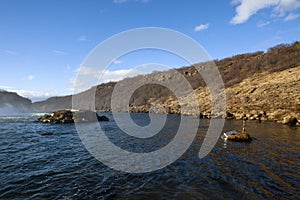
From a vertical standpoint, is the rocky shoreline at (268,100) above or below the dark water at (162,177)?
above

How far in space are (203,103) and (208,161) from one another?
55.2 meters

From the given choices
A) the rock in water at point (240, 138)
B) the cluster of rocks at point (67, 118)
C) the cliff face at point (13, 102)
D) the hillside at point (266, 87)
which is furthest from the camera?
the cliff face at point (13, 102)

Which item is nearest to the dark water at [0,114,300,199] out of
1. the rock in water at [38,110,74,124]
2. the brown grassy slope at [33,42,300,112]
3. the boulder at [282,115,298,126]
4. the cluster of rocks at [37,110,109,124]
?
the boulder at [282,115,298,126]

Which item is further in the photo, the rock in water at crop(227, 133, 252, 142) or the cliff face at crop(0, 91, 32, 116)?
the cliff face at crop(0, 91, 32, 116)

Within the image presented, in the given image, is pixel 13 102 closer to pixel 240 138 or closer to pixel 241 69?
pixel 241 69

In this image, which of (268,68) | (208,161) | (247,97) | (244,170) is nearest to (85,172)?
(208,161)

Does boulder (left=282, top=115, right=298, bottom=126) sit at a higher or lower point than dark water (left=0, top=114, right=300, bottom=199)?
higher

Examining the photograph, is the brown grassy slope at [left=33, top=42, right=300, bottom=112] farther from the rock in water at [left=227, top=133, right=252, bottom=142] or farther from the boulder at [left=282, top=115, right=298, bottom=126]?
the rock in water at [left=227, top=133, right=252, bottom=142]

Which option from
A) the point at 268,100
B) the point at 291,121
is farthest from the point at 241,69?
the point at 291,121

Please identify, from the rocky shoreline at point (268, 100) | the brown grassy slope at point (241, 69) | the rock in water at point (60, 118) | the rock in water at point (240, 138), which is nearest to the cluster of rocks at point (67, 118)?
the rock in water at point (60, 118)

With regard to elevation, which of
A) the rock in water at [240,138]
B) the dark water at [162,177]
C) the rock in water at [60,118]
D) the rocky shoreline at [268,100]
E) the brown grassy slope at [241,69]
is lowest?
the dark water at [162,177]

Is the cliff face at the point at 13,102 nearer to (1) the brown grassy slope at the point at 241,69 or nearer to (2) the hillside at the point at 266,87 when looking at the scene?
(1) the brown grassy slope at the point at 241,69

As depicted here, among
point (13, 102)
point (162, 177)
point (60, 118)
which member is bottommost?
point (162, 177)

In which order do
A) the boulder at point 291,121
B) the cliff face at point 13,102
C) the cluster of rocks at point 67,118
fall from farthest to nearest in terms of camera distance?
1. the cliff face at point 13,102
2. the cluster of rocks at point 67,118
3. the boulder at point 291,121
